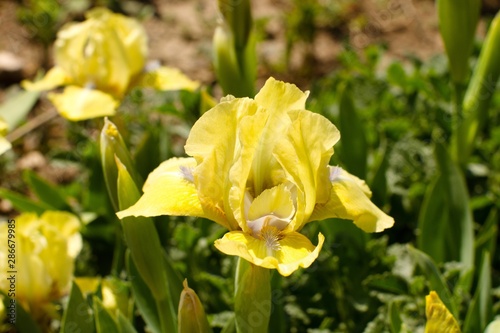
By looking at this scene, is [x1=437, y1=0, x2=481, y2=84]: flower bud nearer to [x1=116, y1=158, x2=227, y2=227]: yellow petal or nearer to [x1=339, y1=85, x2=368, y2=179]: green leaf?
[x1=339, y1=85, x2=368, y2=179]: green leaf

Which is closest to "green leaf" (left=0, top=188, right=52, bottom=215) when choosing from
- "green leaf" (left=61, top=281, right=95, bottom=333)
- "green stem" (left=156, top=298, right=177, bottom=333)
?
"green leaf" (left=61, top=281, right=95, bottom=333)

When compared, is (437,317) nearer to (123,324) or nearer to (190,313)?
(190,313)

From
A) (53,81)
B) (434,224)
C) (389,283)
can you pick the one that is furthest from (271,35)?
(389,283)

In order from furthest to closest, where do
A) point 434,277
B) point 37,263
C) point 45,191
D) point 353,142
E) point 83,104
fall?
1. point 45,191
2. point 353,142
3. point 83,104
4. point 37,263
5. point 434,277

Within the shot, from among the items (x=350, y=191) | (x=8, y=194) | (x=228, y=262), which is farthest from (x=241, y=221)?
(x=8, y=194)

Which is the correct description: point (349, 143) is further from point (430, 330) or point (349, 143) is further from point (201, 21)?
point (201, 21)

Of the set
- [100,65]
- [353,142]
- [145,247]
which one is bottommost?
[353,142]
